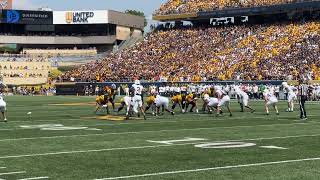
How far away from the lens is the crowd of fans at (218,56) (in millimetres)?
42438

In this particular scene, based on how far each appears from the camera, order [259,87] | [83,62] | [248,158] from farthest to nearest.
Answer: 1. [83,62]
2. [259,87]
3. [248,158]

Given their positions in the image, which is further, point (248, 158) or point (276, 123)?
point (276, 123)

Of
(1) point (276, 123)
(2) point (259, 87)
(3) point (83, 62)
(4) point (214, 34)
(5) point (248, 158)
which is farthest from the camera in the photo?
(3) point (83, 62)

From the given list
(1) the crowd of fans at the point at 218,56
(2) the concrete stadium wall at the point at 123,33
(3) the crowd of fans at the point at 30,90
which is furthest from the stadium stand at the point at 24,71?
(2) the concrete stadium wall at the point at 123,33

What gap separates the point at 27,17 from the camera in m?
79.1

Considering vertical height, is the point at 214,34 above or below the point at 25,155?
above

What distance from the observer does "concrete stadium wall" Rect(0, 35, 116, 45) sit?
78125 millimetres

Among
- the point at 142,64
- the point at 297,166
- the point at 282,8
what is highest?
the point at 282,8

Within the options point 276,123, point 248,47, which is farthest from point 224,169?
point 248,47

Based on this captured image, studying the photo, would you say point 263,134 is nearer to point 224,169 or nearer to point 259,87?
point 224,169

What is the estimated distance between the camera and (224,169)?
29.1ft

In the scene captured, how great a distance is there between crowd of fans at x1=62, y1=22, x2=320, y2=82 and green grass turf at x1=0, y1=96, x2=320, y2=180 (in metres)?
25.9

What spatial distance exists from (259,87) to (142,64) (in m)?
17.2

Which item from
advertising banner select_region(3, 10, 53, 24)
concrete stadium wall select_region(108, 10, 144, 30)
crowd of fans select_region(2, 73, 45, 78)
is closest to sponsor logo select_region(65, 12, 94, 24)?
advertising banner select_region(3, 10, 53, 24)
